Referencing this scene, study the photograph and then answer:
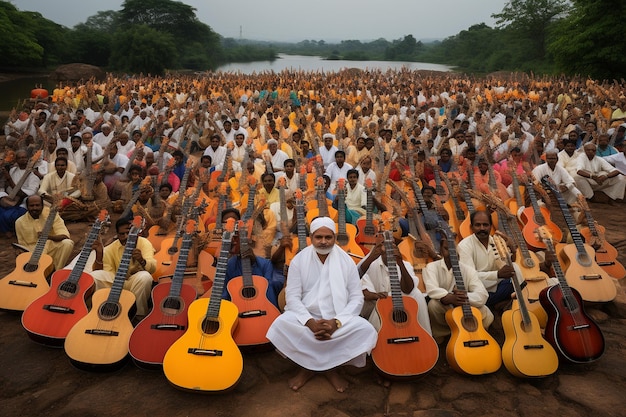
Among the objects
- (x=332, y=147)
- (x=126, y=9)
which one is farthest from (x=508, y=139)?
(x=126, y=9)

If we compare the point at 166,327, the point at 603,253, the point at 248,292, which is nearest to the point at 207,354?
the point at 166,327

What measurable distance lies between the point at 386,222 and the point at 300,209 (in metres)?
1.33

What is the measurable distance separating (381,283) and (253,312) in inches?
50.3

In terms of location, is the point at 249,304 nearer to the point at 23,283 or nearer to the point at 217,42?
the point at 23,283

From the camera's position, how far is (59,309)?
396 centimetres

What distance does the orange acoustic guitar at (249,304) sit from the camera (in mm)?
3912

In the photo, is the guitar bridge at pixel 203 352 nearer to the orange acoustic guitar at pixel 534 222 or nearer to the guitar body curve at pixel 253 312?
the guitar body curve at pixel 253 312

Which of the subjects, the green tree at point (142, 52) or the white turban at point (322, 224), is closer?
the white turban at point (322, 224)

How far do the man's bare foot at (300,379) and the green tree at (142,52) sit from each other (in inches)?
1722

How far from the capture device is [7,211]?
6777mm

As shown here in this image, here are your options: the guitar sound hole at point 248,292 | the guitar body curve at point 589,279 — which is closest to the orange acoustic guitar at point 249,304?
the guitar sound hole at point 248,292

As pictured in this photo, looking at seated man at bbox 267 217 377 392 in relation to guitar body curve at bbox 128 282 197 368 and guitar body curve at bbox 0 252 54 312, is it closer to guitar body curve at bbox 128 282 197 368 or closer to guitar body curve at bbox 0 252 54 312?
guitar body curve at bbox 128 282 197 368

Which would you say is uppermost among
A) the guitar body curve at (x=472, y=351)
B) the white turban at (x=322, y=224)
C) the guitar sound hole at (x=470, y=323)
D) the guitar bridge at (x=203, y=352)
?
the white turban at (x=322, y=224)

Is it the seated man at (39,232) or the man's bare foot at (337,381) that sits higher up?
the seated man at (39,232)
